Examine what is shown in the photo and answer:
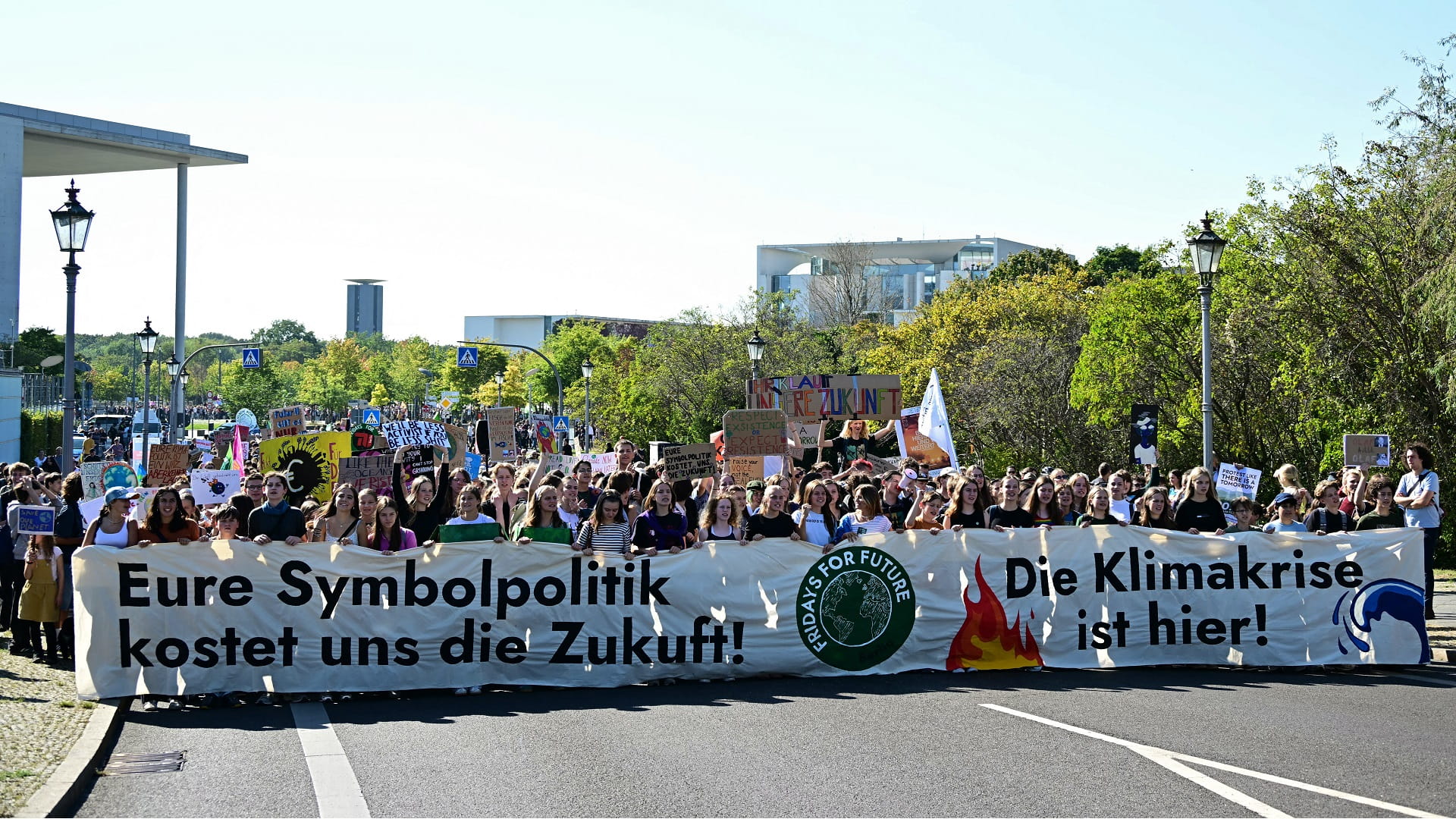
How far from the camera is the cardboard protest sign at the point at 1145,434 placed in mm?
17938

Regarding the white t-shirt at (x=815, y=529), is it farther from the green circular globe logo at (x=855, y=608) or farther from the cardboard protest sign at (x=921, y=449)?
the cardboard protest sign at (x=921, y=449)

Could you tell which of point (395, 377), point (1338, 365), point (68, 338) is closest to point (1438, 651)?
point (1338, 365)

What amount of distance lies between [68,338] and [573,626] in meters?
9.82

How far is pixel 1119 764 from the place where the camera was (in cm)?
799

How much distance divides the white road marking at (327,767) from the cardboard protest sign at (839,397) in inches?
572

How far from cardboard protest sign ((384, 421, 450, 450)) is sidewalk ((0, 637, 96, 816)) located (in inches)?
391

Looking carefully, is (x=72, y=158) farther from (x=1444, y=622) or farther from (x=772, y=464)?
(x=1444, y=622)

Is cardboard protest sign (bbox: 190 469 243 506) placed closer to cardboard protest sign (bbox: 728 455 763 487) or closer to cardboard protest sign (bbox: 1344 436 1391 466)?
cardboard protest sign (bbox: 728 455 763 487)

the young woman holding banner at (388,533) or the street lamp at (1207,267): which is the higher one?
the street lamp at (1207,267)

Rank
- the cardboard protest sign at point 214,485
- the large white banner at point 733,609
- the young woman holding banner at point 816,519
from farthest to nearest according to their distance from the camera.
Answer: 1. the cardboard protest sign at point 214,485
2. the young woman holding banner at point 816,519
3. the large white banner at point 733,609

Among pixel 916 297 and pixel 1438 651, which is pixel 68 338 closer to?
pixel 1438 651

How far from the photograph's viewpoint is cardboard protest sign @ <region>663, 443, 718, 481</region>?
17797 millimetres

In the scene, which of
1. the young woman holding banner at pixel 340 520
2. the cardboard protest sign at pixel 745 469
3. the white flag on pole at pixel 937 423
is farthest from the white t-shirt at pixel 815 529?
the white flag on pole at pixel 937 423

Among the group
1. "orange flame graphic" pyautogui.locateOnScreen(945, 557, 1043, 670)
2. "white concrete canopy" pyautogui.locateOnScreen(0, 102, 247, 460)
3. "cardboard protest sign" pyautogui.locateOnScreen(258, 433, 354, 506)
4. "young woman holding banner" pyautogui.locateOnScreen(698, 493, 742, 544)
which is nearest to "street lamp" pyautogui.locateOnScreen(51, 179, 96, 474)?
Result: "cardboard protest sign" pyautogui.locateOnScreen(258, 433, 354, 506)
